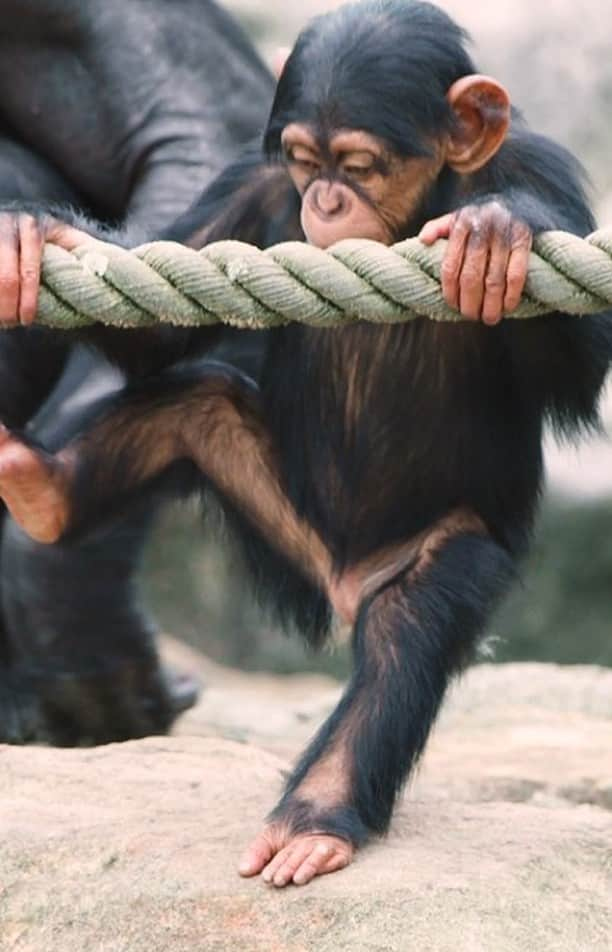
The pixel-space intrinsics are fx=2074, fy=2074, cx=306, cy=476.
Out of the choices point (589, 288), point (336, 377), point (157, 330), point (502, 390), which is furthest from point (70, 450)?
point (589, 288)

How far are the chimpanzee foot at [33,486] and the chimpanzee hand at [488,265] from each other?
1.06 metres

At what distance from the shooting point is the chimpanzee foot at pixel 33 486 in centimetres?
377

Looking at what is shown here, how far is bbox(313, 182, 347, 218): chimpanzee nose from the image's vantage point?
3.42 m

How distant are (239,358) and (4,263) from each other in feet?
3.37

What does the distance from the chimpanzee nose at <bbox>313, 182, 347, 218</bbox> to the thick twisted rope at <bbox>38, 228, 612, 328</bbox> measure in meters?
0.32

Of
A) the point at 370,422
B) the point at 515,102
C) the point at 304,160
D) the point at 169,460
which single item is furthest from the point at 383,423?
the point at 515,102

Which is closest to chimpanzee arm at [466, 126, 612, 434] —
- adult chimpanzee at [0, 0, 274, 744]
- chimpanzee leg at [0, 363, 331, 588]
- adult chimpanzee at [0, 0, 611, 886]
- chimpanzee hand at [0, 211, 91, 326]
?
adult chimpanzee at [0, 0, 611, 886]

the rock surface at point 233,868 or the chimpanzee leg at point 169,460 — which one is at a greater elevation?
the chimpanzee leg at point 169,460

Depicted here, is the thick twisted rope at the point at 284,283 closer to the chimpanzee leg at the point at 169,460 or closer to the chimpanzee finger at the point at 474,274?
the chimpanzee finger at the point at 474,274

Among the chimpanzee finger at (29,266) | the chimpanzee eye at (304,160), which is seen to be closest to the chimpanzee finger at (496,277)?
the chimpanzee eye at (304,160)

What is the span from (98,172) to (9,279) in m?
2.30

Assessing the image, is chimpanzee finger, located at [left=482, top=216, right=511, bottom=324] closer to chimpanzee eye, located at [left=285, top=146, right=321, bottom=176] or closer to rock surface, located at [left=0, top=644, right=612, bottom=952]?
chimpanzee eye, located at [left=285, top=146, right=321, bottom=176]

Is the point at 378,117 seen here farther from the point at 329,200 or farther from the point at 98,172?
the point at 98,172

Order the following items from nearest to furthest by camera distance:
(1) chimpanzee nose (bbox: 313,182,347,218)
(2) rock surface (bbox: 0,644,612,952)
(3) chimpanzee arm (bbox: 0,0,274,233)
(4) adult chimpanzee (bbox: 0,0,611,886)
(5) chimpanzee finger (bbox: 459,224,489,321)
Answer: (2) rock surface (bbox: 0,644,612,952) < (5) chimpanzee finger (bbox: 459,224,489,321) < (4) adult chimpanzee (bbox: 0,0,611,886) < (1) chimpanzee nose (bbox: 313,182,347,218) < (3) chimpanzee arm (bbox: 0,0,274,233)
